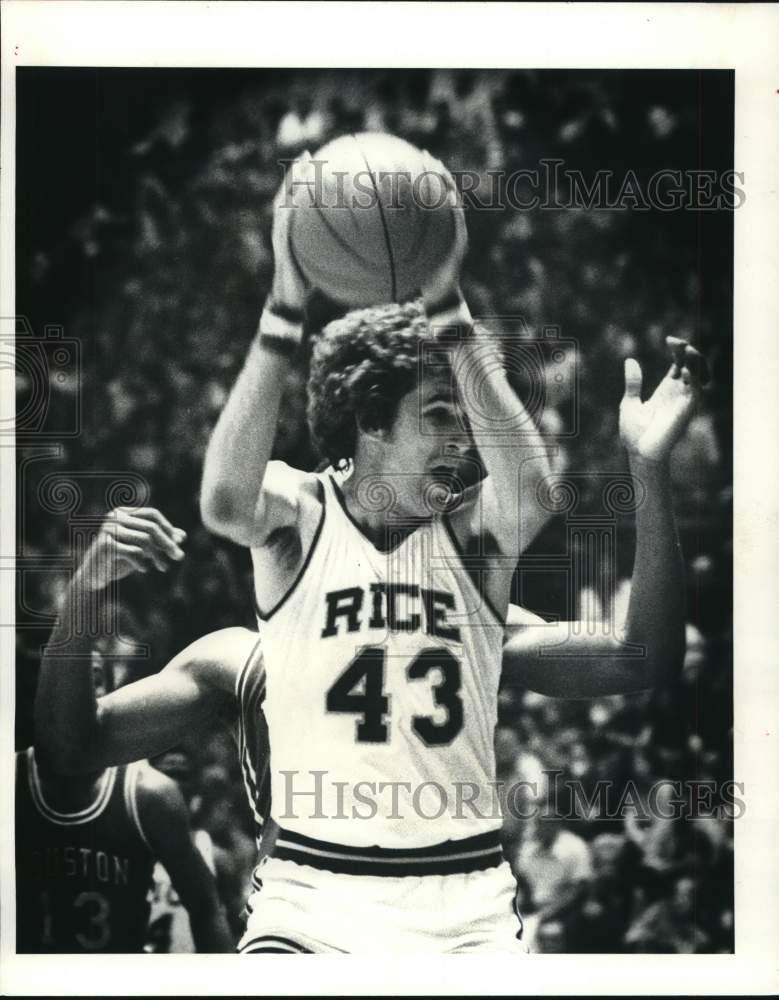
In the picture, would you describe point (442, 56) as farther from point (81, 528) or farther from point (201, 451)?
point (81, 528)

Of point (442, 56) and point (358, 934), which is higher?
point (442, 56)

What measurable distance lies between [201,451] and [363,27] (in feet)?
3.07

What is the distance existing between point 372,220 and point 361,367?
301mm

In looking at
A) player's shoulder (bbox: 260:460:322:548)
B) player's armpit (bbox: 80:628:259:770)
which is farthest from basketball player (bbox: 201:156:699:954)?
player's armpit (bbox: 80:628:259:770)

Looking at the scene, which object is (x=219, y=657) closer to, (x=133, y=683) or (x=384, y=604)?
(x=133, y=683)

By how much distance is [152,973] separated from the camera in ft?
7.00

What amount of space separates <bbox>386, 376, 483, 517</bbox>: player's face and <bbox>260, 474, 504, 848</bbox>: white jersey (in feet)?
0.19

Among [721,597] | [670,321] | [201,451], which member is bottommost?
[721,597]

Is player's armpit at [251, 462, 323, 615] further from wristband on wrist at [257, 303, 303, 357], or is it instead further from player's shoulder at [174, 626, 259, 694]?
wristband on wrist at [257, 303, 303, 357]

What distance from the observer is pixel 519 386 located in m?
2.13

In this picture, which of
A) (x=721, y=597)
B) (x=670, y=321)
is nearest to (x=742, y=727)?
(x=721, y=597)

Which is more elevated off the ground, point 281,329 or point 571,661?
point 281,329

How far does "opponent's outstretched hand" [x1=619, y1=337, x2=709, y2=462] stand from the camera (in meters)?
2.14

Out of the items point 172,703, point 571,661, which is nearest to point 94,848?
point 172,703
